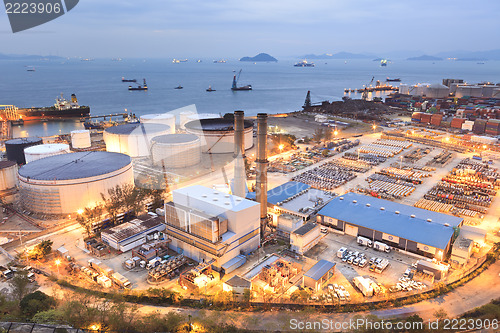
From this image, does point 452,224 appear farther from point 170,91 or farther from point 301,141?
point 170,91

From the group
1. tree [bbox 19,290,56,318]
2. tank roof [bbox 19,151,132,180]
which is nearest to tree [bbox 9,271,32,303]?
tree [bbox 19,290,56,318]

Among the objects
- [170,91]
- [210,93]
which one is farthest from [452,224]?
[170,91]

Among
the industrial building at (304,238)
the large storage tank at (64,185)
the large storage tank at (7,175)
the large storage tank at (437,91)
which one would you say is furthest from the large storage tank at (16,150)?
the large storage tank at (437,91)

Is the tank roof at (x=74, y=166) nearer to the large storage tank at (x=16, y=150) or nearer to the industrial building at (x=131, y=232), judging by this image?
the industrial building at (x=131, y=232)

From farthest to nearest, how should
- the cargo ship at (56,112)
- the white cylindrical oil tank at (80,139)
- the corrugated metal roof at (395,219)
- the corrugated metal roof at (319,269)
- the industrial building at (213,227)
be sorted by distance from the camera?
the cargo ship at (56,112), the white cylindrical oil tank at (80,139), the corrugated metal roof at (395,219), the industrial building at (213,227), the corrugated metal roof at (319,269)

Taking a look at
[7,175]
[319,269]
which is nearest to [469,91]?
[319,269]

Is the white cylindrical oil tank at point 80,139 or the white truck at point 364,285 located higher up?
the white cylindrical oil tank at point 80,139
